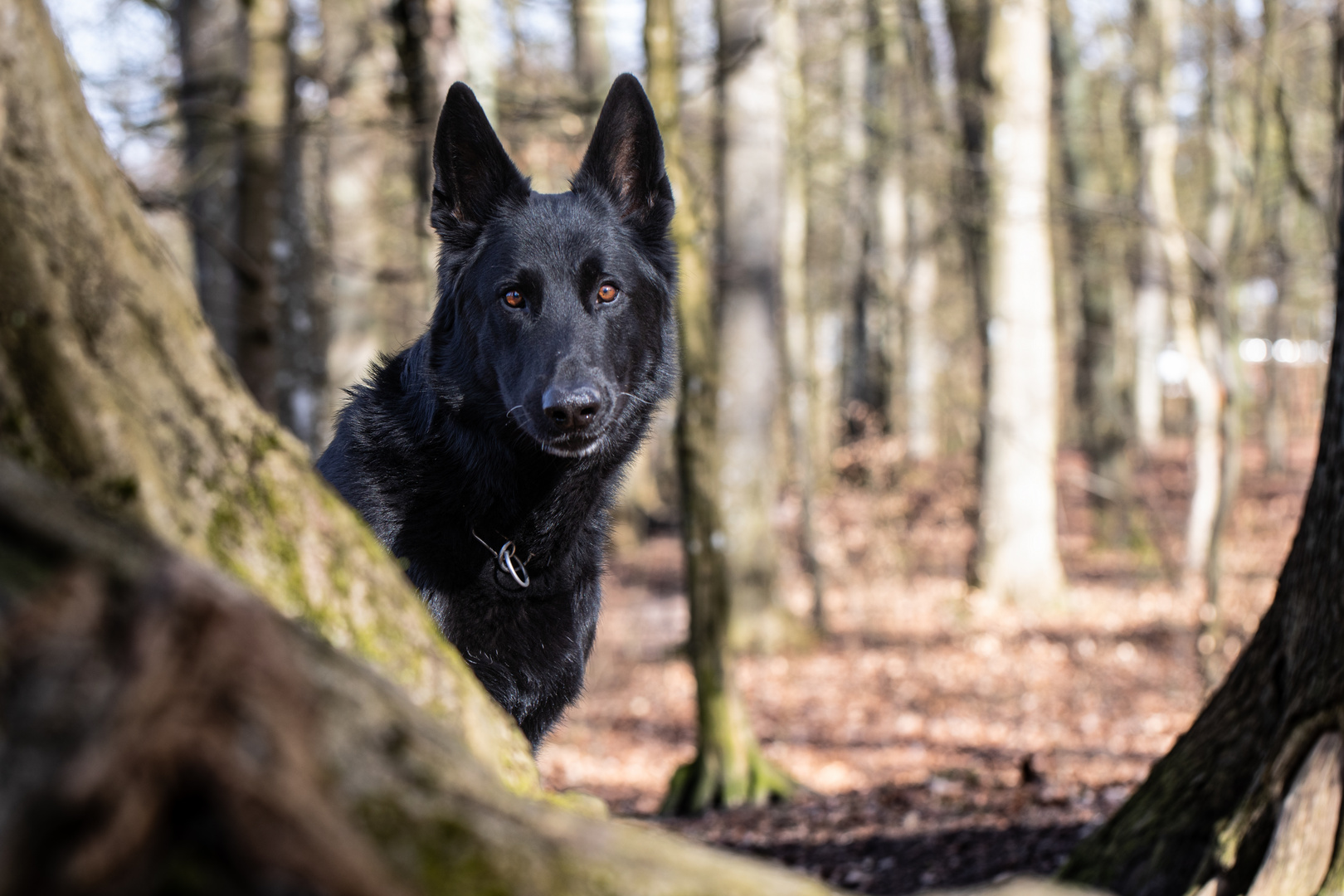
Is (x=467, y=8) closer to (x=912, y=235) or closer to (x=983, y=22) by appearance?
(x=983, y=22)

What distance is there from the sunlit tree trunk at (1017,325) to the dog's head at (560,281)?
9.23 metres

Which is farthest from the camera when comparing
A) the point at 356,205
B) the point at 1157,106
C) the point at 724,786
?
the point at 356,205

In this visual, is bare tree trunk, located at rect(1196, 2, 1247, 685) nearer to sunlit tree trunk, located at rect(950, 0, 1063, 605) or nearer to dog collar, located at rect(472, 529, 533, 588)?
sunlit tree trunk, located at rect(950, 0, 1063, 605)

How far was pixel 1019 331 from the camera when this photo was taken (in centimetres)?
1321

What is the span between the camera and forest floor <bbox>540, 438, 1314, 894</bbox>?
16.4 feet

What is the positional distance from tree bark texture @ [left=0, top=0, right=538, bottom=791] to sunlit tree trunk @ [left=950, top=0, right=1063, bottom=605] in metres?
11.7

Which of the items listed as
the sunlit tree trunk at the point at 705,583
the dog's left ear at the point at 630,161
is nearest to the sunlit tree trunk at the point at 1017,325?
the sunlit tree trunk at the point at 705,583

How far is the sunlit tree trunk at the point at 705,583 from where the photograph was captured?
6.36 meters

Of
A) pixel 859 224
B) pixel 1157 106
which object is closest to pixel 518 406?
pixel 1157 106

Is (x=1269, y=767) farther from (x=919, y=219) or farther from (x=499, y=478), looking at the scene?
(x=919, y=219)

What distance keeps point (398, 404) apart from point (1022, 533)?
10.8 metres

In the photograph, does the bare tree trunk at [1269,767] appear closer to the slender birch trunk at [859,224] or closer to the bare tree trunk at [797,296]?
the bare tree trunk at [797,296]

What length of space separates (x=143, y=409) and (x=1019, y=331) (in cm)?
1261

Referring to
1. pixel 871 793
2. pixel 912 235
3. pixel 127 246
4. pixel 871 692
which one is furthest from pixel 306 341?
pixel 912 235
